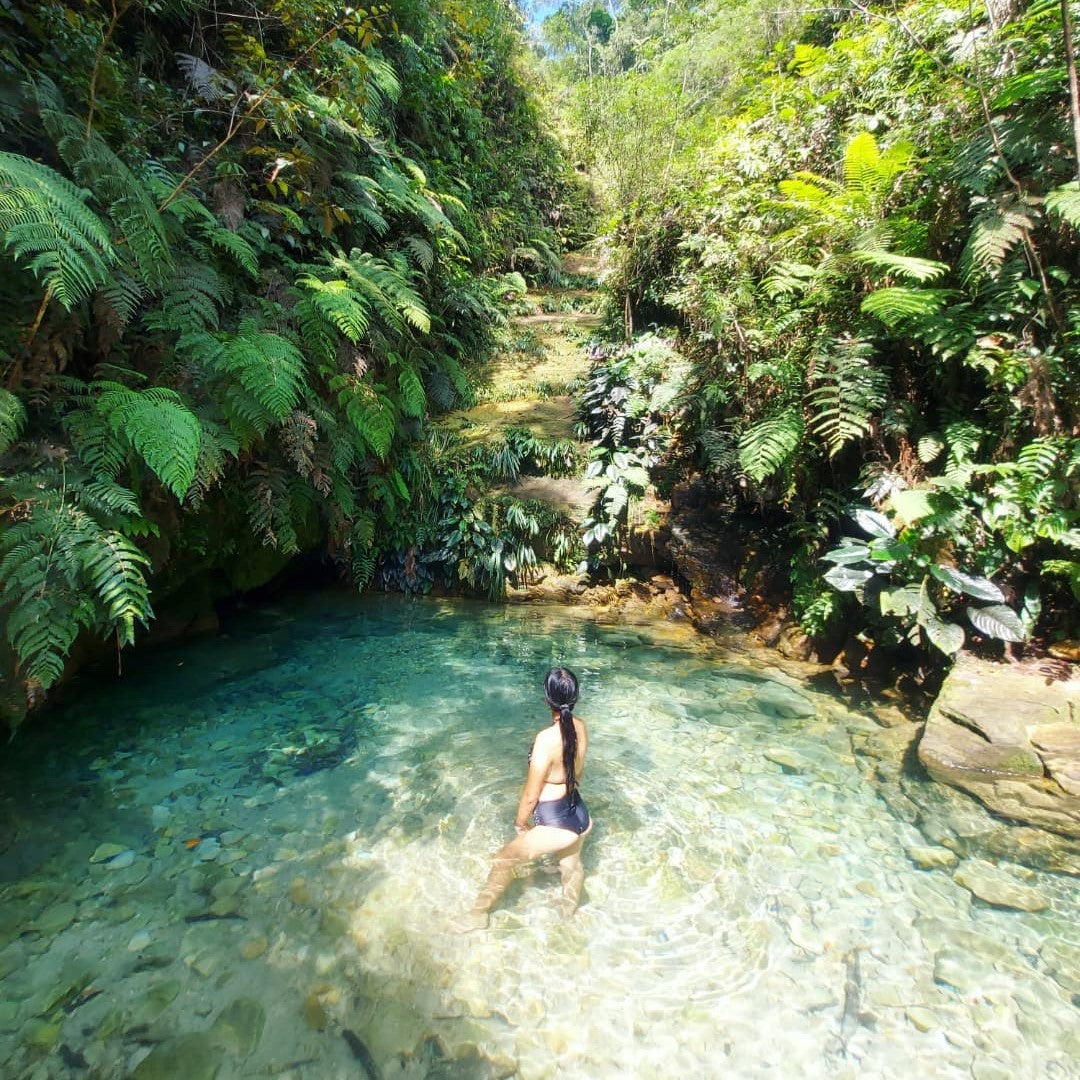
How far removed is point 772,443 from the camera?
4.20m

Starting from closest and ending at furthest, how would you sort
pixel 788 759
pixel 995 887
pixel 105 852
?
pixel 995 887
pixel 105 852
pixel 788 759

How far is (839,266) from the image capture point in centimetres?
429

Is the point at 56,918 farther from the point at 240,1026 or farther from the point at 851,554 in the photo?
the point at 851,554

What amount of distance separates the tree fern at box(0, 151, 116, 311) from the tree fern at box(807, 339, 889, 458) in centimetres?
421

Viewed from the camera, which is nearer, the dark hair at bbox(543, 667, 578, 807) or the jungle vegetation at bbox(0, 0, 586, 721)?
the dark hair at bbox(543, 667, 578, 807)

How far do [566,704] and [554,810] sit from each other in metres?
0.53

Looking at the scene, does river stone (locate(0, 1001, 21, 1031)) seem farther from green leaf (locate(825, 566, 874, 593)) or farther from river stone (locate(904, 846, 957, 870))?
green leaf (locate(825, 566, 874, 593))

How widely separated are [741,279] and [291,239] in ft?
12.9

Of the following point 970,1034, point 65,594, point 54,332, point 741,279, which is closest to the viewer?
point 970,1034

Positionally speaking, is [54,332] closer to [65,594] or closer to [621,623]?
[65,594]

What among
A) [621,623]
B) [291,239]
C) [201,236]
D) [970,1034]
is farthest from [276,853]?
[291,239]

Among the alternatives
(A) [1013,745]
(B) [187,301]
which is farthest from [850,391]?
(B) [187,301]

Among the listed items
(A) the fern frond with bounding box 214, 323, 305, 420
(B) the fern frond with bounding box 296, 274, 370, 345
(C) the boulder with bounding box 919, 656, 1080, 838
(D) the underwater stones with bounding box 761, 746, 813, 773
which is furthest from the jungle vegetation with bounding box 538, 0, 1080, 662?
(A) the fern frond with bounding box 214, 323, 305, 420

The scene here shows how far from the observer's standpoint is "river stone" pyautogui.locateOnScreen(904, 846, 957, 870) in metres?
2.56
